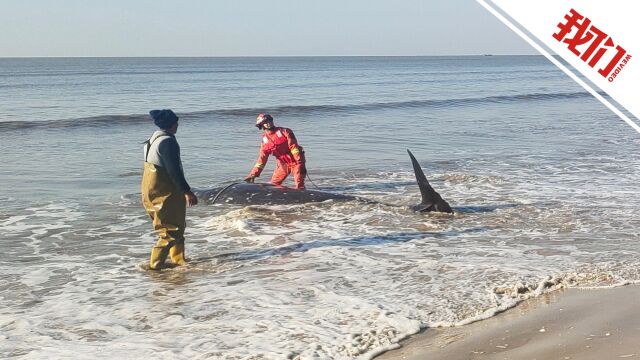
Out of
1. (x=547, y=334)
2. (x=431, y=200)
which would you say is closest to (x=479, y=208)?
(x=431, y=200)

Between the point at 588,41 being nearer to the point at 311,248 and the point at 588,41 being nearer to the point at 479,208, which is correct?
the point at 311,248

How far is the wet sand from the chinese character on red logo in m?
2.04

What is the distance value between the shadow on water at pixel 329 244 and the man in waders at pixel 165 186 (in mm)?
593

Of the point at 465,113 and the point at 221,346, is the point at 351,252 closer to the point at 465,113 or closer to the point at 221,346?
the point at 221,346

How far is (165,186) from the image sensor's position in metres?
7.84

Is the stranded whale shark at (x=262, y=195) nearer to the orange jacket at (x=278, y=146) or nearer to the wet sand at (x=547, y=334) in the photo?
the orange jacket at (x=278, y=146)

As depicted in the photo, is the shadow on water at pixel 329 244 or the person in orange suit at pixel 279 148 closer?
the shadow on water at pixel 329 244

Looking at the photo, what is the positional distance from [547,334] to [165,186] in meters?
4.05

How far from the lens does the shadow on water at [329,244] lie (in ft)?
28.7

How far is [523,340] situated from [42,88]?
53.5 meters

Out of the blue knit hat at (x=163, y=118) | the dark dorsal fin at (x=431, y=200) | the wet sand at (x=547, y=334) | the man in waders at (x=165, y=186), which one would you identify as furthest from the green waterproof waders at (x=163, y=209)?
the dark dorsal fin at (x=431, y=200)

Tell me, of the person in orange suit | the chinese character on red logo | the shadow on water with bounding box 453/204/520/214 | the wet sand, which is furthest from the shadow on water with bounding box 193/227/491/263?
the chinese character on red logo

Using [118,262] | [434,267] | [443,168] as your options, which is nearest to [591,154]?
[443,168]

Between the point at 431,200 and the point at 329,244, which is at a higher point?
the point at 431,200
